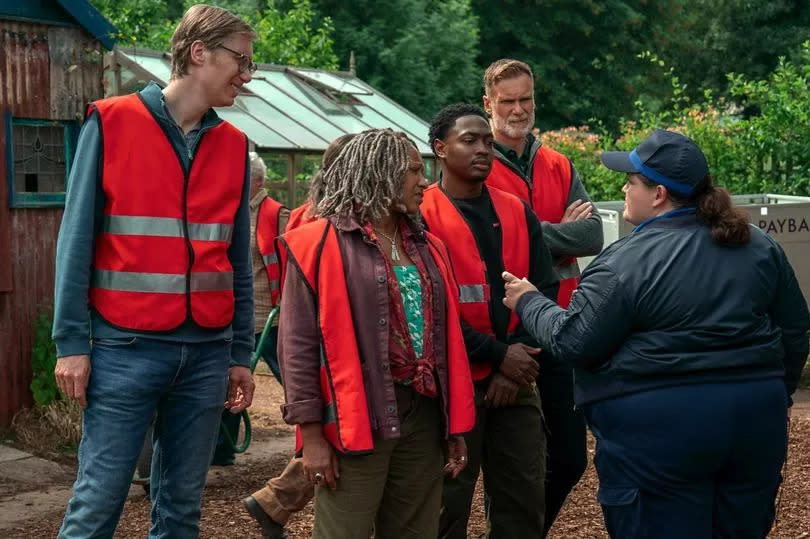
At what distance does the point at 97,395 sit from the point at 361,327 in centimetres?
87

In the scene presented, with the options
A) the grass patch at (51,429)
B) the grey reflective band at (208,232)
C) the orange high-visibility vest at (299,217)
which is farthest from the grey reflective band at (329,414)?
the grass patch at (51,429)

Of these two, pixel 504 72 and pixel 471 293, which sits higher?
pixel 504 72

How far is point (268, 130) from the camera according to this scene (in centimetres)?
1452

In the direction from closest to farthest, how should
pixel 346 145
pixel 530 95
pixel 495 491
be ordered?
pixel 346 145 → pixel 495 491 → pixel 530 95

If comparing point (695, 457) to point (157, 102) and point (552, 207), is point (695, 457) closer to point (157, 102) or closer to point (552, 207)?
point (552, 207)

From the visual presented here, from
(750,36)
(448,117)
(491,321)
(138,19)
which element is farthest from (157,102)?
(750,36)

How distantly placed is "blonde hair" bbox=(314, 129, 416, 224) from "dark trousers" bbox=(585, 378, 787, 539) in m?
0.99

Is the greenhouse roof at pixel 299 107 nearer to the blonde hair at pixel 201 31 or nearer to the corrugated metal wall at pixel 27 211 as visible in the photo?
the corrugated metal wall at pixel 27 211

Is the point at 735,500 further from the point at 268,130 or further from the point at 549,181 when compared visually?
the point at 268,130

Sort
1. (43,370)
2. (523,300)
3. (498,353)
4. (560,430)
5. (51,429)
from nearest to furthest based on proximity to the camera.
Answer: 1. (523,300)
2. (498,353)
3. (560,430)
4. (51,429)
5. (43,370)

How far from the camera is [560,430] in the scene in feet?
17.7

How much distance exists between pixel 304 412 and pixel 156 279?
66 cm

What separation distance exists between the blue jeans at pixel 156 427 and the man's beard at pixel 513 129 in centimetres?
176

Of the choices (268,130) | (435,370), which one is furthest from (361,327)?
(268,130)
